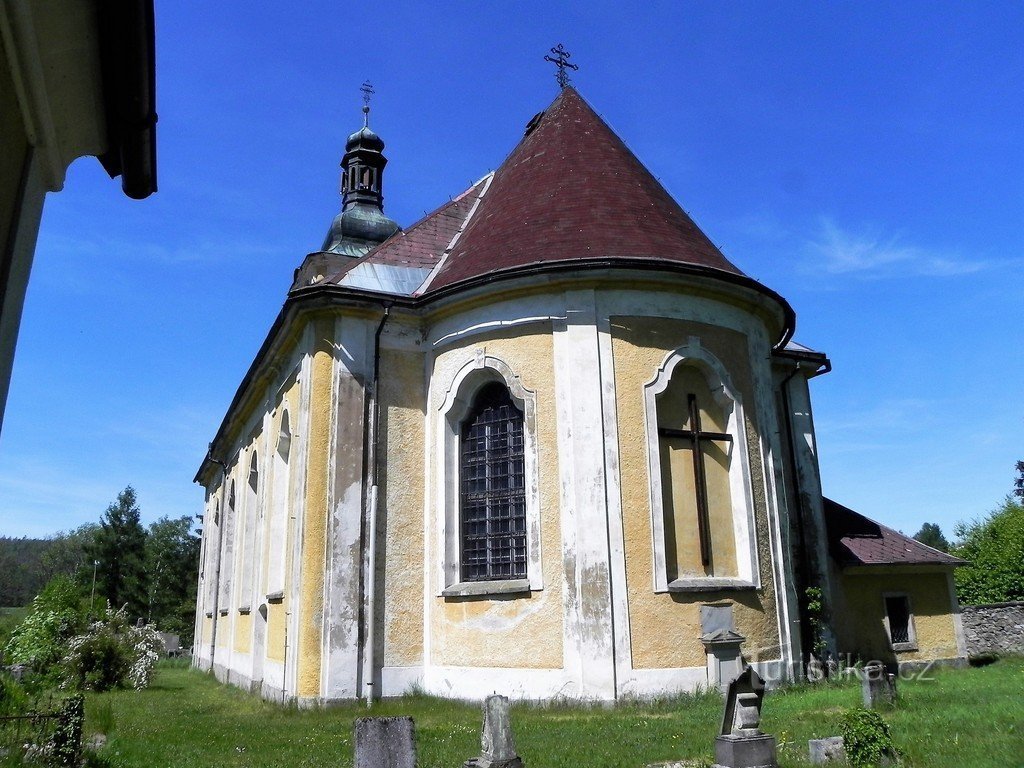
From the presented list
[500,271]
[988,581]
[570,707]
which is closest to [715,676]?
[570,707]

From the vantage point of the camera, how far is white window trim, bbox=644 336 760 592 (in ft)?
42.0

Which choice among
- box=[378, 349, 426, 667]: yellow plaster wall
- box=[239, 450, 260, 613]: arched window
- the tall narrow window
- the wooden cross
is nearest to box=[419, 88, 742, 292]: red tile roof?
box=[378, 349, 426, 667]: yellow plaster wall

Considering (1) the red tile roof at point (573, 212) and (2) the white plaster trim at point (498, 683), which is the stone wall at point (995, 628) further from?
(2) the white plaster trim at point (498, 683)

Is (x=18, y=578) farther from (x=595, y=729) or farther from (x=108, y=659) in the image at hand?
(x=595, y=729)

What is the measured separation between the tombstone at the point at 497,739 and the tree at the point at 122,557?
66857mm

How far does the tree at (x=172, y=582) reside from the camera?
208 ft

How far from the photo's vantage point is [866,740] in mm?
7148

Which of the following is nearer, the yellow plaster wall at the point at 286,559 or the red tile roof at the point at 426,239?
the yellow plaster wall at the point at 286,559

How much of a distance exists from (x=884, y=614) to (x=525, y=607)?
9.10 metres

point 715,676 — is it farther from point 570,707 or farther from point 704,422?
point 704,422

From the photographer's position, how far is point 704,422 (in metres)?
14.2

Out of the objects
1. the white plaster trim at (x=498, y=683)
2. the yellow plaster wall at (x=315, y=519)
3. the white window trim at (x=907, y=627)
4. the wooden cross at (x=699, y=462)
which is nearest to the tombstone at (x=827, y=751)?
the white plaster trim at (x=498, y=683)

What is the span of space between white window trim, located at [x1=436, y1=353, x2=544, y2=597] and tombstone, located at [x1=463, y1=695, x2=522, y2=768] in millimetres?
5890

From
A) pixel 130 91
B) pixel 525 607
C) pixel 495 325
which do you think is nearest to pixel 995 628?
pixel 525 607
